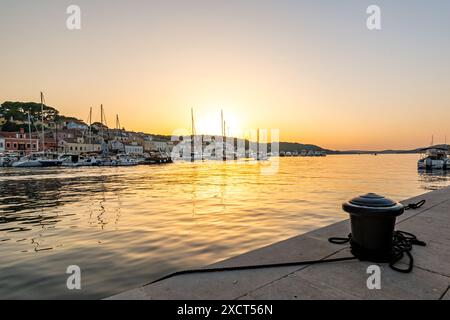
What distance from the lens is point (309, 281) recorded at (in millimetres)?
3787

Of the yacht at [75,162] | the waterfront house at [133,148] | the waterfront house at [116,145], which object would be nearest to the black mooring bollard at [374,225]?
the yacht at [75,162]

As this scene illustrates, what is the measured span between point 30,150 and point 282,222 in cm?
9984

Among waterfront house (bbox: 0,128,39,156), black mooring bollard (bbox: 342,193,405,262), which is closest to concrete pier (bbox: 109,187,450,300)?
black mooring bollard (bbox: 342,193,405,262)

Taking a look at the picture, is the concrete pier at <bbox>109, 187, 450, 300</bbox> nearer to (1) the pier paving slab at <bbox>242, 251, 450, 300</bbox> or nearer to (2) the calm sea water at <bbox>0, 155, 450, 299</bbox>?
(1) the pier paving slab at <bbox>242, 251, 450, 300</bbox>

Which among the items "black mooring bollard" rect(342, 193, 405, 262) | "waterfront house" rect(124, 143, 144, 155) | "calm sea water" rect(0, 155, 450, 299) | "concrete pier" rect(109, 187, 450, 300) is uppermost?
"waterfront house" rect(124, 143, 144, 155)

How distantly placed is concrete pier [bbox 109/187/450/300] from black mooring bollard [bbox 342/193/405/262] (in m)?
0.20

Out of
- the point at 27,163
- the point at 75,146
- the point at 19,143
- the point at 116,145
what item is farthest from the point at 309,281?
the point at 116,145

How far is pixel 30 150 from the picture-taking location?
88.9 m

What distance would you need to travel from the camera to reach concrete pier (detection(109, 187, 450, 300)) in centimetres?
343

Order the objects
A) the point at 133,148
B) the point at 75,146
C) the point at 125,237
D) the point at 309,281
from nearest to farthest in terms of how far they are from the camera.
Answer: the point at 309,281 → the point at 125,237 → the point at 75,146 → the point at 133,148

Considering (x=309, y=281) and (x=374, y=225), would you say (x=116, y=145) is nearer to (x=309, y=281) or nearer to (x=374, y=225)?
(x=374, y=225)

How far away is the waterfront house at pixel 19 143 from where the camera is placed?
85.3 meters

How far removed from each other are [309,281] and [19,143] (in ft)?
346
